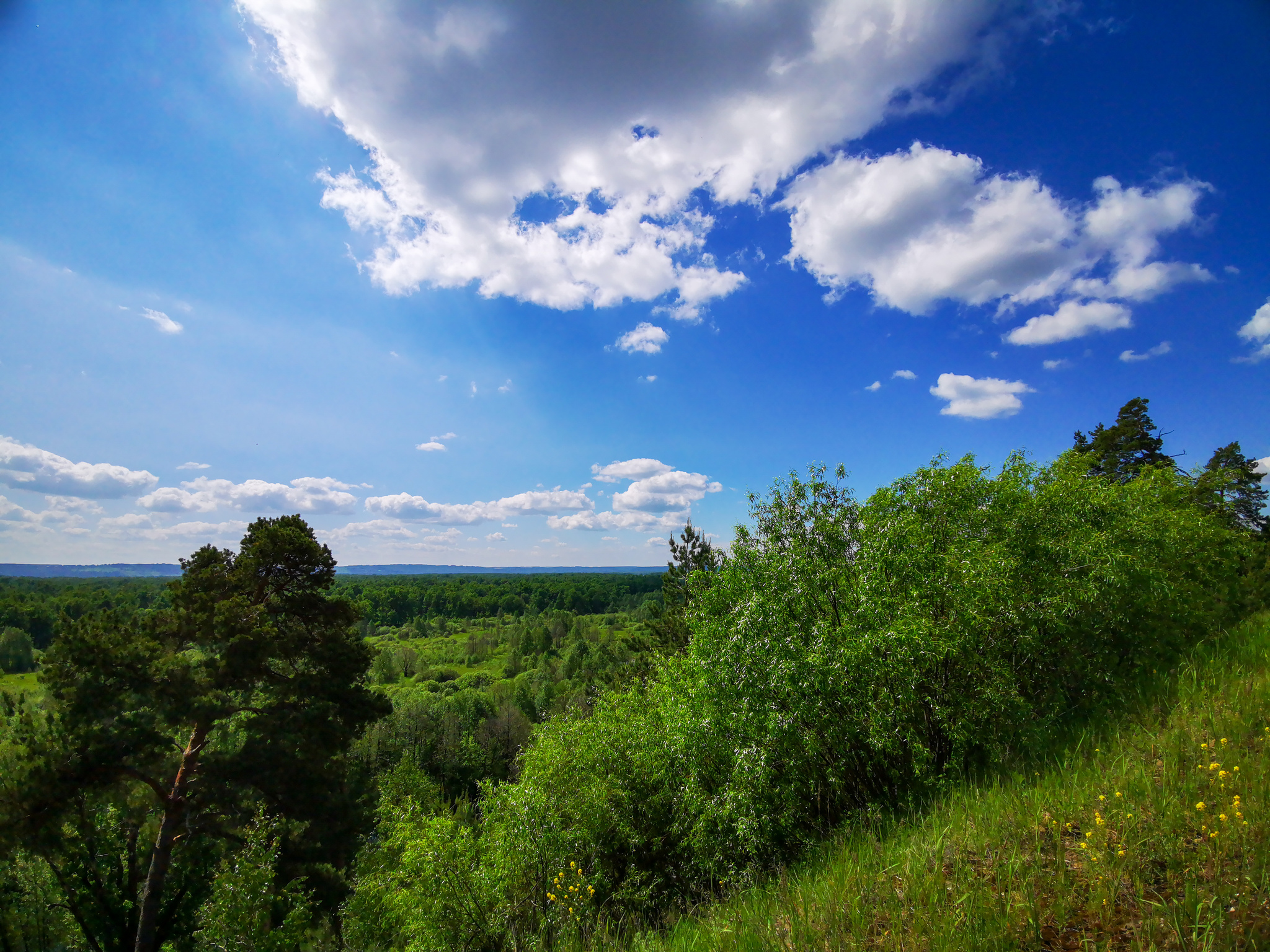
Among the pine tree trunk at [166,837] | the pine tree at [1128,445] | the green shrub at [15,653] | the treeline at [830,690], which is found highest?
the pine tree at [1128,445]

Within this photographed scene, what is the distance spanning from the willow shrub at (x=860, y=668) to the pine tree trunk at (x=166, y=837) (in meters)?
9.75

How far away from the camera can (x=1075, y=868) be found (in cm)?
402

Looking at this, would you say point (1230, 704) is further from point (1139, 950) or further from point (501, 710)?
point (501, 710)

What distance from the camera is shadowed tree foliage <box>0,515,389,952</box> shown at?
46.5 feet

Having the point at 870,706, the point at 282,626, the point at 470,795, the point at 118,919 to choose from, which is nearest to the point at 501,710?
the point at 470,795

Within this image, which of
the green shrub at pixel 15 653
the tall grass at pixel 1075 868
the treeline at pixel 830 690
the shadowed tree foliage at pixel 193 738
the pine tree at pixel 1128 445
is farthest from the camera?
Result: the green shrub at pixel 15 653

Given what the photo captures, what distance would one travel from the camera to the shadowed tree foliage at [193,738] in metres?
14.2

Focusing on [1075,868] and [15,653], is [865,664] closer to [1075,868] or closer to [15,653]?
[1075,868]

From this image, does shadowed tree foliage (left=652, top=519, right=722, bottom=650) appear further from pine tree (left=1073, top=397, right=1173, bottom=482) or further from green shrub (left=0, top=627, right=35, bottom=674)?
green shrub (left=0, top=627, right=35, bottom=674)

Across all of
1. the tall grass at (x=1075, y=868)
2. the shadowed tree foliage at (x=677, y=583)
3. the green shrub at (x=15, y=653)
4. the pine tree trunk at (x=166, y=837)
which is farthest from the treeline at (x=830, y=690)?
the green shrub at (x=15, y=653)

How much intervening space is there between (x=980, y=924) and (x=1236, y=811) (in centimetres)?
225

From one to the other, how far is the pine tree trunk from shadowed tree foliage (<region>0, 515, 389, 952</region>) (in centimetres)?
4

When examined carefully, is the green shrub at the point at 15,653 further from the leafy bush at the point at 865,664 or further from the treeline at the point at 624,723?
the leafy bush at the point at 865,664

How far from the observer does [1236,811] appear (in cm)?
383
